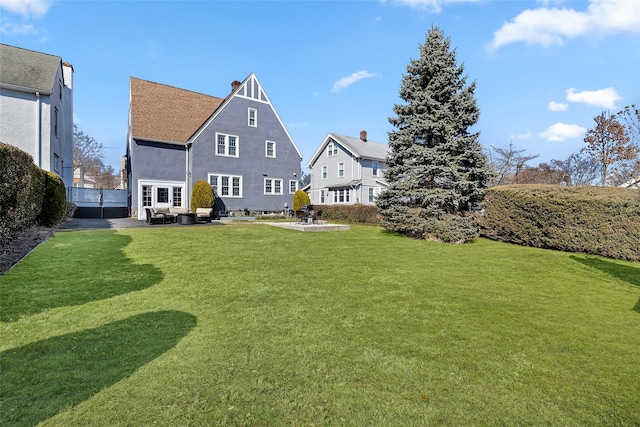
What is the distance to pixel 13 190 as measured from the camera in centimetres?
744

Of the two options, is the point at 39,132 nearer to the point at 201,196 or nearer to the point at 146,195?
the point at 146,195

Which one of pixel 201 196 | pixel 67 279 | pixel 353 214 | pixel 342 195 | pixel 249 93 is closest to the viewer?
pixel 67 279

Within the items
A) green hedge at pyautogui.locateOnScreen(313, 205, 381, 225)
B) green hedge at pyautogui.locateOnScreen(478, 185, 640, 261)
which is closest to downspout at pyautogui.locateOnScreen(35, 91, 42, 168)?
green hedge at pyautogui.locateOnScreen(313, 205, 381, 225)

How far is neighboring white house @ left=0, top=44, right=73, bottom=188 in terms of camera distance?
16219 mm

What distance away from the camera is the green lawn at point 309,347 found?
2.19 m

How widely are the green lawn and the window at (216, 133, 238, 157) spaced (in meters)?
18.6

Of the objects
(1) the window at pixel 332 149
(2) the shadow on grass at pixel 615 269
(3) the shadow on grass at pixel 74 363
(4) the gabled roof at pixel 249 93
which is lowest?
(2) the shadow on grass at pixel 615 269

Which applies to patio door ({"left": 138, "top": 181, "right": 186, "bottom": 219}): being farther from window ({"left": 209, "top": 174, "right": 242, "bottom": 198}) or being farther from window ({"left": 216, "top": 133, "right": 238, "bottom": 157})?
window ({"left": 216, "top": 133, "right": 238, "bottom": 157})

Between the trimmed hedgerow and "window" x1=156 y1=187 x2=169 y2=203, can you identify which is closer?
the trimmed hedgerow

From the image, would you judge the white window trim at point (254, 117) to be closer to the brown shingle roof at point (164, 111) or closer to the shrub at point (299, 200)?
the brown shingle roof at point (164, 111)

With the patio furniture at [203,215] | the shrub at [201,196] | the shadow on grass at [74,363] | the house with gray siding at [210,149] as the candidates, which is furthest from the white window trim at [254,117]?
the shadow on grass at [74,363]

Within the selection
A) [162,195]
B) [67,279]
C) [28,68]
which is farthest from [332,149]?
[67,279]

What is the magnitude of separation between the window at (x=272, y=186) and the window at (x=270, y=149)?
2.20 metres

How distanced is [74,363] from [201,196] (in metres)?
19.5
